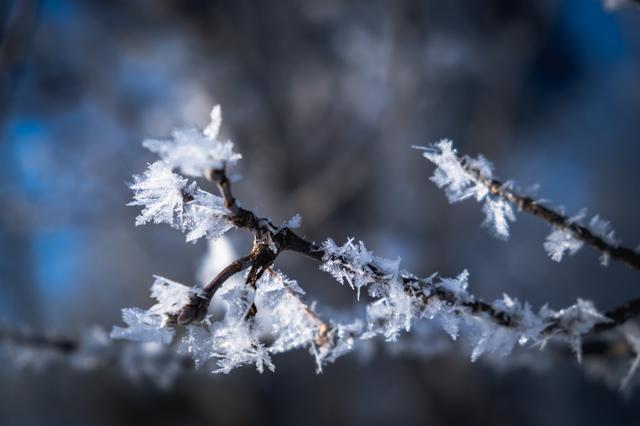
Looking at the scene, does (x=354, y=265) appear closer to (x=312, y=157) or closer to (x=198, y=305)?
(x=198, y=305)

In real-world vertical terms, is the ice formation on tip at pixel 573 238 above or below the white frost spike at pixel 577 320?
above

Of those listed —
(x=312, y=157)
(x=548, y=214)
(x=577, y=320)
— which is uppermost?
(x=312, y=157)

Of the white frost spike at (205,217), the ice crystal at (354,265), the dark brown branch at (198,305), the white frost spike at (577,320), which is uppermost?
the white frost spike at (205,217)

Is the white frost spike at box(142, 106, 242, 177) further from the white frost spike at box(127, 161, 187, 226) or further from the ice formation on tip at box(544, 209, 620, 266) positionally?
the ice formation on tip at box(544, 209, 620, 266)

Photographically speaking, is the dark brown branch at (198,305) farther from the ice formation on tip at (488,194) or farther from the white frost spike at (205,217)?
the ice formation on tip at (488,194)

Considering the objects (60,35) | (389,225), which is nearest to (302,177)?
(389,225)

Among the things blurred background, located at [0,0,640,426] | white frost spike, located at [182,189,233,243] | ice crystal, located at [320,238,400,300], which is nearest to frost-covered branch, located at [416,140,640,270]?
ice crystal, located at [320,238,400,300]

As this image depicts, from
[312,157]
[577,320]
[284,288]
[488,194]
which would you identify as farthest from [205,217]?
[312,157]

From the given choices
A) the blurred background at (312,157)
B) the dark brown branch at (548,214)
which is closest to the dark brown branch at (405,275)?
the dark brown branch at (548,214)
